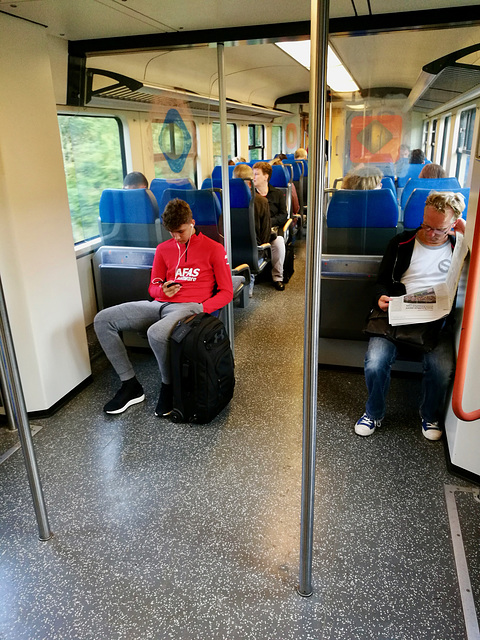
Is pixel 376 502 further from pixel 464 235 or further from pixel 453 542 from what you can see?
pixel 464 235

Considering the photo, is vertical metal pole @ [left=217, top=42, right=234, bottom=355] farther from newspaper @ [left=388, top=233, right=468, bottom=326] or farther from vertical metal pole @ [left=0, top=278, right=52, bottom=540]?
vertical metal pole @ [left=0, top=278, right=52, bottom=540]

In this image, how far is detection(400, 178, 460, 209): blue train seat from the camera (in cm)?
332

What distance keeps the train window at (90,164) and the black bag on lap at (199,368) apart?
1857 millimetres

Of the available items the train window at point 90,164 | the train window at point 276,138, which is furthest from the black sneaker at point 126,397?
the train window at point 276,138

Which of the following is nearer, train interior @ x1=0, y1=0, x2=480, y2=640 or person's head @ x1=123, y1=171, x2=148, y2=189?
train interior @ x1=0, y1=0, x2=480, y2=640

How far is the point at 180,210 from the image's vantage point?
3.22 metres

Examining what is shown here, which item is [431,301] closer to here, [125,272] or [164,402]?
[164,402]

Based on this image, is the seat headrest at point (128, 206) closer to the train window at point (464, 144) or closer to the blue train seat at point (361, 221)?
the blue train seat at point (361, 221)

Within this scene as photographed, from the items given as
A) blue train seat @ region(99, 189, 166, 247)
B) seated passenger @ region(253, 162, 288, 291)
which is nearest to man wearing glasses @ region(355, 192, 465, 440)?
blue train seat @ region(99, 189, 166, 247)

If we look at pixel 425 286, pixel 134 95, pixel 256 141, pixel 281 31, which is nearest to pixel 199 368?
pixel 425 286

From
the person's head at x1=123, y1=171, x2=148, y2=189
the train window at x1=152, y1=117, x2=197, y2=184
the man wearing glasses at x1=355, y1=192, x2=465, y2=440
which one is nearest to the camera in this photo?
the man wearing glasses at x1=355, y1=192, x2=465, y2=440

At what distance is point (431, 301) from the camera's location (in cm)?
279

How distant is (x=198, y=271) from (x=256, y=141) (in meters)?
7.53

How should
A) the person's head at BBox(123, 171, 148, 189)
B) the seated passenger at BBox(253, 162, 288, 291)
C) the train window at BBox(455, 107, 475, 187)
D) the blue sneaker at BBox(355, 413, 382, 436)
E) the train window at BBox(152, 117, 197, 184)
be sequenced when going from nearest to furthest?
the blue sneaker at BBox(355, 413, 382, 436)
the train window at BBox(455, 107, 475, 187)
the train window at BBox(152, 117, 197, 184)
the person's head at BBox(123, 171, 148, 189)
the seated passenger at BBox(253, 162, 288, 291)
